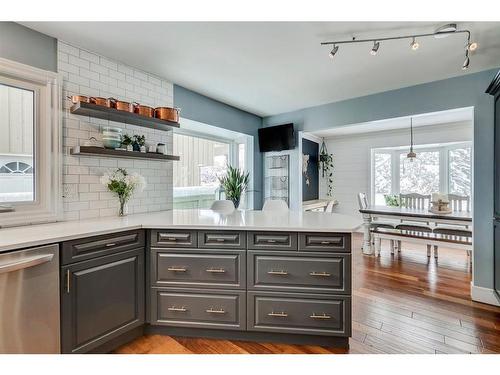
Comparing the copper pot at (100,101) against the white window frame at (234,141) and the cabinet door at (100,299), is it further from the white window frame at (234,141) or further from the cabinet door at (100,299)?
the white window frame at (234,141)

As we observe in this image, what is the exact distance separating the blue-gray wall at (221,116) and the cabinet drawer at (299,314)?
2428 mm

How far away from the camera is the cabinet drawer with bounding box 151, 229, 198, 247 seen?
2027 millimetres

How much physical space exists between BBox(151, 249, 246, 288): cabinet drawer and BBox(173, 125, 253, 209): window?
67.0 inches

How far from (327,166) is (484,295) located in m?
4.27

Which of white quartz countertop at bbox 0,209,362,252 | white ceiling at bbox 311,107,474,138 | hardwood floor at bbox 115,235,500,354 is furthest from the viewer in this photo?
white ceiling at bbox 311,107,474,138

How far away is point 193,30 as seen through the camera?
202 centimetres

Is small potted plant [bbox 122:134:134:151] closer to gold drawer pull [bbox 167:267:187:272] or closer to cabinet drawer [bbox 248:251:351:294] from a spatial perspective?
gold drawer pull [bbox 167:267:187:272]

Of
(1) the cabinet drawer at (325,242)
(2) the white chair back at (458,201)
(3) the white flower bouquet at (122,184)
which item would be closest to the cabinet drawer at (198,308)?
(1) the cabinet drawer at (325,242)

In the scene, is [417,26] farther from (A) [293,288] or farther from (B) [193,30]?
(A) [293,288]

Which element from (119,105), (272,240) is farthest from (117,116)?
(272,240)

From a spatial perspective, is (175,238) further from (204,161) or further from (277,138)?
(277,138)

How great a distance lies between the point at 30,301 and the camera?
1.48 m

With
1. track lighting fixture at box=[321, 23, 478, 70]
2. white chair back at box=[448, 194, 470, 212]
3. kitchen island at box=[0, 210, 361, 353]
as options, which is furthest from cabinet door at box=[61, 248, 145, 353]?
white chair back at box=[448, 194, 470, 212]

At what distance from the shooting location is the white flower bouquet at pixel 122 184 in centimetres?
241
